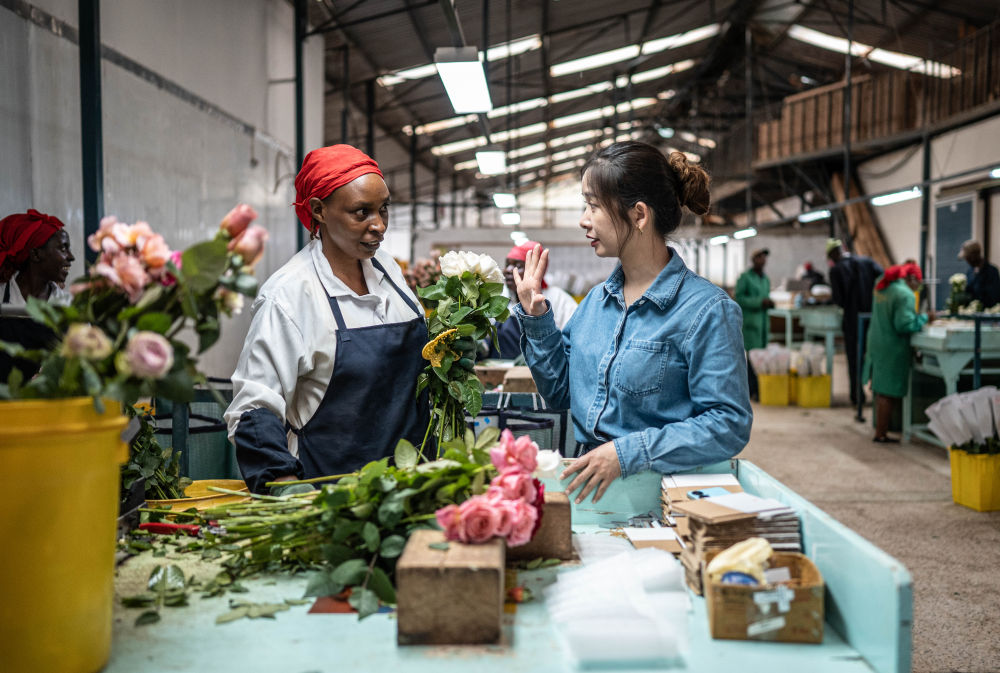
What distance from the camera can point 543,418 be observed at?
2949 mm

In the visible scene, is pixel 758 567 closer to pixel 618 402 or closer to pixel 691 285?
pixel 618 402

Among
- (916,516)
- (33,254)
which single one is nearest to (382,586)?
(33,254)

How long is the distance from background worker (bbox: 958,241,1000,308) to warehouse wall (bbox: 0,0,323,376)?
7085 millimetres

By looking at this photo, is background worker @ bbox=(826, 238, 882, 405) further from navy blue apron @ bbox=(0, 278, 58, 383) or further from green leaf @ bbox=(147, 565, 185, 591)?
green leaf @ bbox=(147, 565, 185, 591)

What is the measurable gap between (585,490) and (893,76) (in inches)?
495

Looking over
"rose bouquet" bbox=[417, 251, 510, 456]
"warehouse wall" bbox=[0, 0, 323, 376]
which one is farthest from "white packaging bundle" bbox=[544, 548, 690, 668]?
"warehouse wall" bbox=[0, 0, 323, 376]

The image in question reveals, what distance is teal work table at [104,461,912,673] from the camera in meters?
0.98

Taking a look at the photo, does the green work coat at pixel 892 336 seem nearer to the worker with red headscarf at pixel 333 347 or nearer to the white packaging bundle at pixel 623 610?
the worker with red headscarf at pixel 333 347

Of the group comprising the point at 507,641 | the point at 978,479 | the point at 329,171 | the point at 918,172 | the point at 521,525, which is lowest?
the point at 978,479

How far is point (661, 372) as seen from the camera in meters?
1.66

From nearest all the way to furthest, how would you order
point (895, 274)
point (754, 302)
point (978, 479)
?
point (978, 479) < point (895, 274) < point (754, 302)

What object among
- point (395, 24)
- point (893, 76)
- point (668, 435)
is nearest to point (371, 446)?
point (668, 435)

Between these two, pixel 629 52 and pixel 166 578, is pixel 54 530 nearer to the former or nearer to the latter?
pixel 166 578

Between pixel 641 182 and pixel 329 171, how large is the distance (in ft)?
2.36
